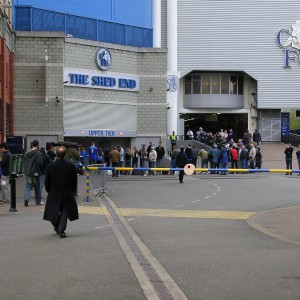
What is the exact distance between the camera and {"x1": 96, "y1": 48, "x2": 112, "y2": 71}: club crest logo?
37406 mm

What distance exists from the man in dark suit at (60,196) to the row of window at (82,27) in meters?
26.6

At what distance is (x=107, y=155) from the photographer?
33781 mm

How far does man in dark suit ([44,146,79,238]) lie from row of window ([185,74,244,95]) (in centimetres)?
4676

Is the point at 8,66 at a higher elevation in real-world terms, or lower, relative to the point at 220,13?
lower

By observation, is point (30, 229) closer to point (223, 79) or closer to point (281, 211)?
point (281, 211)

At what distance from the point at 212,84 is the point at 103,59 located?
21.7 metres

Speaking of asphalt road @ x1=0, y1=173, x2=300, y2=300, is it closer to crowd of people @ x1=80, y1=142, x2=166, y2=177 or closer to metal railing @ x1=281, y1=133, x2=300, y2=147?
crowd of people @ x1=80, y1=142, x2=166, y2=177

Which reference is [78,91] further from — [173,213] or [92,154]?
[173,213]

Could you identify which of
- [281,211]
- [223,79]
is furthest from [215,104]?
[281,211]

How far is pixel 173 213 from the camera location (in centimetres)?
1510

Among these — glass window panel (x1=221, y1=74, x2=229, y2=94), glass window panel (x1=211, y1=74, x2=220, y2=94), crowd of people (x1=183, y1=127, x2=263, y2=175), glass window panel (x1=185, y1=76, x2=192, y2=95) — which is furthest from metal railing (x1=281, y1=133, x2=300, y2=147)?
crowd of people (x1=183, y1=127, x2=263, y2=175)

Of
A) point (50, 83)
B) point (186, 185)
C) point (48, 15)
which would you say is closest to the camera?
point (186, 185)

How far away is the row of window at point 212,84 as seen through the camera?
188 ft

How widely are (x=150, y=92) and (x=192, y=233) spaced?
28401mm
